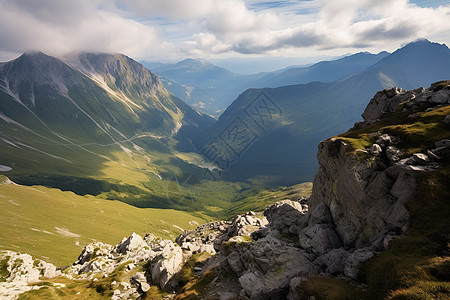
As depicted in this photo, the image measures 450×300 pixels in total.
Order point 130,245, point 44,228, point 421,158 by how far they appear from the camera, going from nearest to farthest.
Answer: point 421,158, point 130,245, point 44,228

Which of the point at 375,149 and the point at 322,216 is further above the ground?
the point at 375,149

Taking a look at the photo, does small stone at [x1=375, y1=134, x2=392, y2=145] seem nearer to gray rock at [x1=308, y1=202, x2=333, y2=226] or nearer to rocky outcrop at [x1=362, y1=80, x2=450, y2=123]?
rocky outcrop at [x1=362, y1=80, x2=450, y2=123]

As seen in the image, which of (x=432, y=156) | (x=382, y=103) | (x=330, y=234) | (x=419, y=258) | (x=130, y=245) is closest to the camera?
(x=419, y=258)

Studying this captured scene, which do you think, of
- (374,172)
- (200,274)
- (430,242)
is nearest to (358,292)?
(430,242)

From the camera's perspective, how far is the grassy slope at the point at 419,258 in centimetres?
2162

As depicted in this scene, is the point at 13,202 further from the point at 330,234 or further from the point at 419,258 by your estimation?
the point at 419,258

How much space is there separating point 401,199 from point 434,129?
14.5 m

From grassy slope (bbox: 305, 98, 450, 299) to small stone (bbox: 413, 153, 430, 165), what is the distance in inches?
68.3

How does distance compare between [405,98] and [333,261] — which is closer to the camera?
[333,261]

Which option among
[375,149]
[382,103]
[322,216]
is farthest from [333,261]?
[382,103]

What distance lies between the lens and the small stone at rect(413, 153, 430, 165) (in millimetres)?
31422

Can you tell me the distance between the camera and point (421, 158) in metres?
31.6

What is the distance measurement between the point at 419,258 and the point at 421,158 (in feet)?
47.6

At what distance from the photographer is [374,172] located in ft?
119
